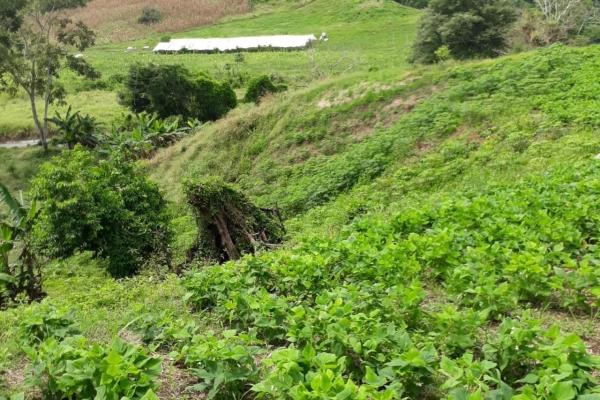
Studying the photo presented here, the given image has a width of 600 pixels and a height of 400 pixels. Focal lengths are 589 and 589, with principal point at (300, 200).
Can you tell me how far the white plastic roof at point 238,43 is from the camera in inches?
2299

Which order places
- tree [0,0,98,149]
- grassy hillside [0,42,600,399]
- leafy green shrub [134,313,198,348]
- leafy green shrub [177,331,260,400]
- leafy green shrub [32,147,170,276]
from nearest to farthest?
1. grassy hillside [0,42,600,399]
2. leafy green shrub [177,331,260,400]
3. leafy green shrub [134,313,198,348]
4. leafy green shrub [32,147,170,276]
5. tree [0,0,98,149]

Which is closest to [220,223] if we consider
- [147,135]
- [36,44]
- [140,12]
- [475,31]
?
[475,31]

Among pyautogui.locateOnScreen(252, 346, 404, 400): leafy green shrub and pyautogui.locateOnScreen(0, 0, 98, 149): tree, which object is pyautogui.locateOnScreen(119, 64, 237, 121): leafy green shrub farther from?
pyautogui.locateOnScreen(252, 346, 404, 400): leafy green shrub

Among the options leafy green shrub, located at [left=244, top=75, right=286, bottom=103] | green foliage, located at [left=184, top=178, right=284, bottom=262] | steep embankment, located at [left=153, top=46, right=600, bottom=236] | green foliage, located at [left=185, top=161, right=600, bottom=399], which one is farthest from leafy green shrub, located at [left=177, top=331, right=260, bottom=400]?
leafy green shrub, located at [left=244, top=75, right=286, bottom=103]

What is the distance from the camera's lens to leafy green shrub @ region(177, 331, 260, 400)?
383cm

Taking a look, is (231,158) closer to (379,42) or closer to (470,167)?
(470,167)

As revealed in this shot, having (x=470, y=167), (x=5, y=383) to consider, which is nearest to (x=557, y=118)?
(x=470, y=167)

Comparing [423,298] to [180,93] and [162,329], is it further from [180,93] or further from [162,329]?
[180,93]

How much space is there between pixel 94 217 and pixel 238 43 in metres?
50.4

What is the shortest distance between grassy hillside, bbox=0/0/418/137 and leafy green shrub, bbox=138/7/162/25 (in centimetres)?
491

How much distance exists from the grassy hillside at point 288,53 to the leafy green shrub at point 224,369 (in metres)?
25.0

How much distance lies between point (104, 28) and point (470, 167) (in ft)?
232

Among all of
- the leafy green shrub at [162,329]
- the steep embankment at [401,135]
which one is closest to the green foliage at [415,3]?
the steep embankment at [401,135]

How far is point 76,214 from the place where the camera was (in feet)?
44.0
